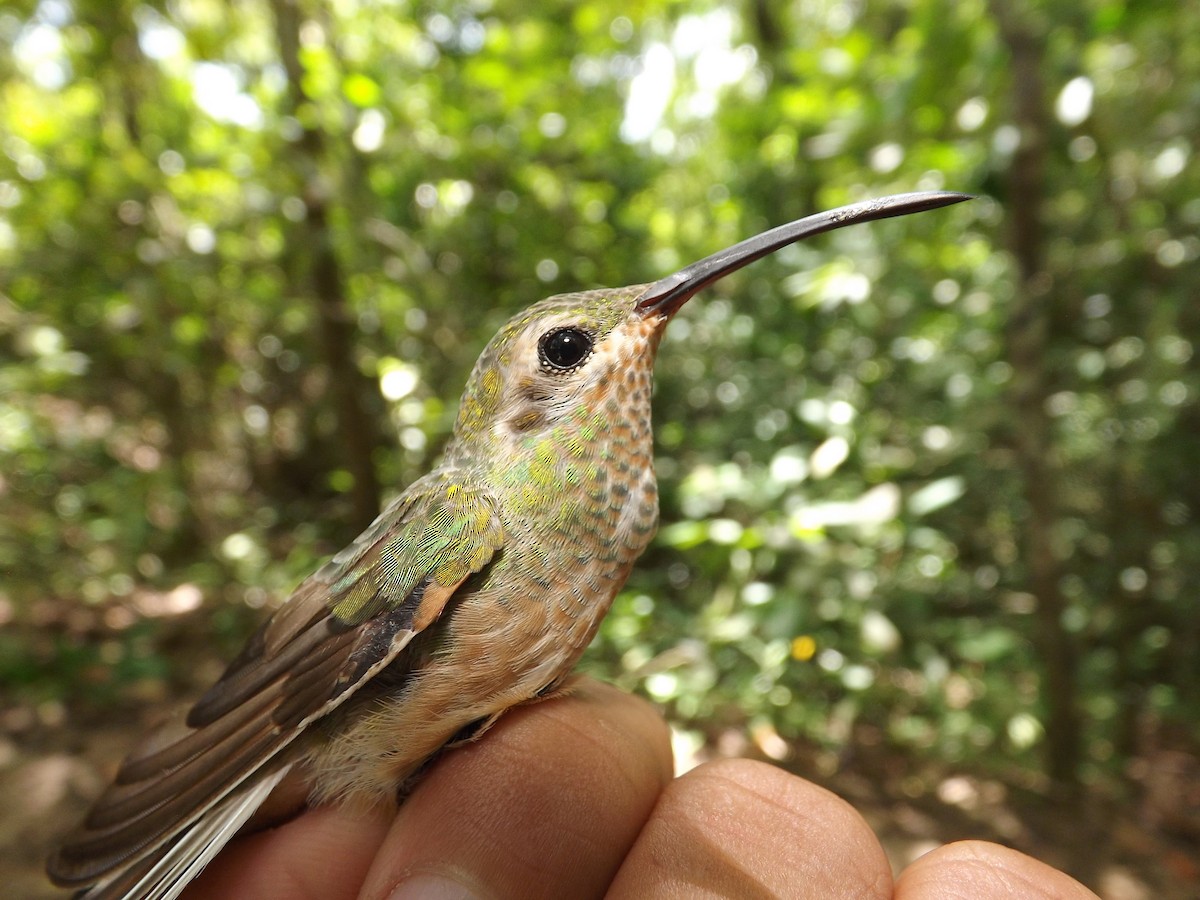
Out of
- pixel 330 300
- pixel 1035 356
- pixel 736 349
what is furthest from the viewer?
pixel 330 300

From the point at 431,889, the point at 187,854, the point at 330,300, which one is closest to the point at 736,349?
the point at 330,300

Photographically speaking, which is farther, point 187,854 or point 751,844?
point 751,844

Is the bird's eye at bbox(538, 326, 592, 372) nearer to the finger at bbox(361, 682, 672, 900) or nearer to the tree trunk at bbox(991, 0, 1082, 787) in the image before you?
the finger at bbox(361, 682, 672, 900)

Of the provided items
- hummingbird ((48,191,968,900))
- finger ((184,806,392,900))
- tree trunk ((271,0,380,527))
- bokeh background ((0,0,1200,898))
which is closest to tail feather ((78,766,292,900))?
hummingbird ((48,191,968,900))

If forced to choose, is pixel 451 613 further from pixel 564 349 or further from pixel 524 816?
pixel 564 349

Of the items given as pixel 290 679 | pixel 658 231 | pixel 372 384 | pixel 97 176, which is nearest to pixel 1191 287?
pixel 658 231

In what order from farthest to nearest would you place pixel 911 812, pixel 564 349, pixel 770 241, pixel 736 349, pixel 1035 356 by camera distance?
pixel 736 349
pixel 911 812
pixel 1035 356
pixel 564 349
pixel 770 241

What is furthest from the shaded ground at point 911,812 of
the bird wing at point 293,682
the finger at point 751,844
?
the bird wing at point 293,682
